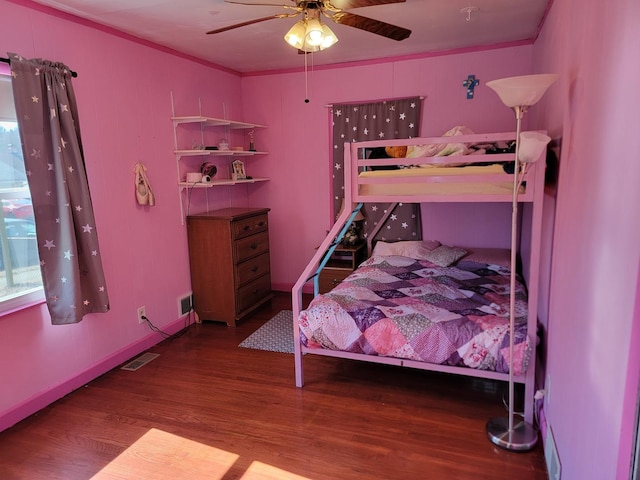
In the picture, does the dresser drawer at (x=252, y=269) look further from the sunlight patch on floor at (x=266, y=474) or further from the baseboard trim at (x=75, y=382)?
the sunlight patch on floor at (x=266, y=474)

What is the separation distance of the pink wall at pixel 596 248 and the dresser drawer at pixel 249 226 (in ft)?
8.33

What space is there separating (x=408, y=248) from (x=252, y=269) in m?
1.46

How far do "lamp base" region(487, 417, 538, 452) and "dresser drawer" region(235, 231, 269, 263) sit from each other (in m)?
2.39

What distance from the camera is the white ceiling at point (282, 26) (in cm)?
268

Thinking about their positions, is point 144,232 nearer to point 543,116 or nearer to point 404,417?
point 404,417

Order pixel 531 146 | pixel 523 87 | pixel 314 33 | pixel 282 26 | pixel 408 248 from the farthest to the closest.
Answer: pixel 408 248 < pixel 282 26 < pixel 314 33 < pixel 531 146 < pixel 523 87

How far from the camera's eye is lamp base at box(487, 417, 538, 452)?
2.10m

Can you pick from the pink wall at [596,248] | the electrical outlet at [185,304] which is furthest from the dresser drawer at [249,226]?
the pink wall at [596,248]

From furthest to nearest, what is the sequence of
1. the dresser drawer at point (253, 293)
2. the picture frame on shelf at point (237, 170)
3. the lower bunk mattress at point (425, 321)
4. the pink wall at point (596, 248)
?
the picture frame on shelf at point (237, 170) < the dresser drawer at point (253, 293) < the lower bunk mattress at point (425, 321) < the pink wall at point (596, 248)

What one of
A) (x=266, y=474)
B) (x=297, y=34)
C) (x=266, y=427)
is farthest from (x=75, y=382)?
(x=297, y=34)

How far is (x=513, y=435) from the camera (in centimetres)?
217

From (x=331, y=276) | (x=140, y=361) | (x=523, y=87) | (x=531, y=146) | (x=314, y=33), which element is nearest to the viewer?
(x=523, y=87)

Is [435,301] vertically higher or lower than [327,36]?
lower

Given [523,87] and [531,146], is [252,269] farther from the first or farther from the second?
[523,87]
